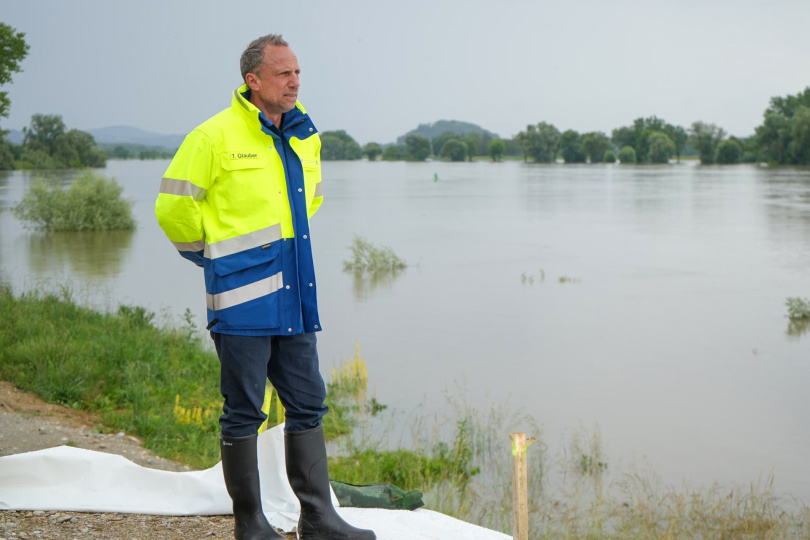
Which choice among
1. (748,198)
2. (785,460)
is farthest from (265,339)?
(748,198)

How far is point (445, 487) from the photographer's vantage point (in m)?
6.32

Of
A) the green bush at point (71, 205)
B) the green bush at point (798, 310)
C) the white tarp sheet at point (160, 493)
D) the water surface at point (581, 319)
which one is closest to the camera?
the white tarp sheet at point (160, 493)

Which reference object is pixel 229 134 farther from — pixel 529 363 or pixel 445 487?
pixel 529 363

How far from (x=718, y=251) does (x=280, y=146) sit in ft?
73.3

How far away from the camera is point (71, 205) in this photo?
2500 cm

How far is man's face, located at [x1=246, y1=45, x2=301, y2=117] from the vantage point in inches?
120

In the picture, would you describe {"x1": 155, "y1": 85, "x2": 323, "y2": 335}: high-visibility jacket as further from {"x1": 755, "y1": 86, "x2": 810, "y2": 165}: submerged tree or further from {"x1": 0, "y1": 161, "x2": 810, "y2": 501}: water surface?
{"x1": 755, "y1": 86, "x2": 810, "y2": 165}: submerged tree

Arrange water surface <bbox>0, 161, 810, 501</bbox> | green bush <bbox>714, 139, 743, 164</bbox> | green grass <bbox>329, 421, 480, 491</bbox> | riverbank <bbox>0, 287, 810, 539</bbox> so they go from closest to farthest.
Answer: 1. riverbank <bbox>0, 287, 810, 539</bbox>
2. green grass <bbox>329, 421, 480, 491</bbox>
3. water surface <bbox>0, 161, 810, 501</bbox>
4. green bush <bbox>714, 139, 743, 164</bbox>

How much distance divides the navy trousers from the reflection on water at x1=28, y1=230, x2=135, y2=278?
15052 mm

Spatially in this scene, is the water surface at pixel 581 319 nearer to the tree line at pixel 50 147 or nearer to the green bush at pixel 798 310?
the green bush at pixel 798 310

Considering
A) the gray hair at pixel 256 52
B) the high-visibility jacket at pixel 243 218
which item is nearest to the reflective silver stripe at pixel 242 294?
the high-visibility jacket at pixel 243 218

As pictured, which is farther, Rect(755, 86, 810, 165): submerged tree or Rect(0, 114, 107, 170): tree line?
Rect(755, 86, 810, 165): submerged tree

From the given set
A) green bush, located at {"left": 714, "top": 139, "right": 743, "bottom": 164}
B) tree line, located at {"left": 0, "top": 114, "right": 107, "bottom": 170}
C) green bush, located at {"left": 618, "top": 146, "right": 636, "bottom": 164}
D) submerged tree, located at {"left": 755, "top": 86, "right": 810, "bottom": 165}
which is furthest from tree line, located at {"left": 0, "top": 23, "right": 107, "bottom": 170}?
green bush, located at {"left": 618, "top": 146, "right": 636, "bottom": 164}

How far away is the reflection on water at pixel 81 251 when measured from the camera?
18366mm
